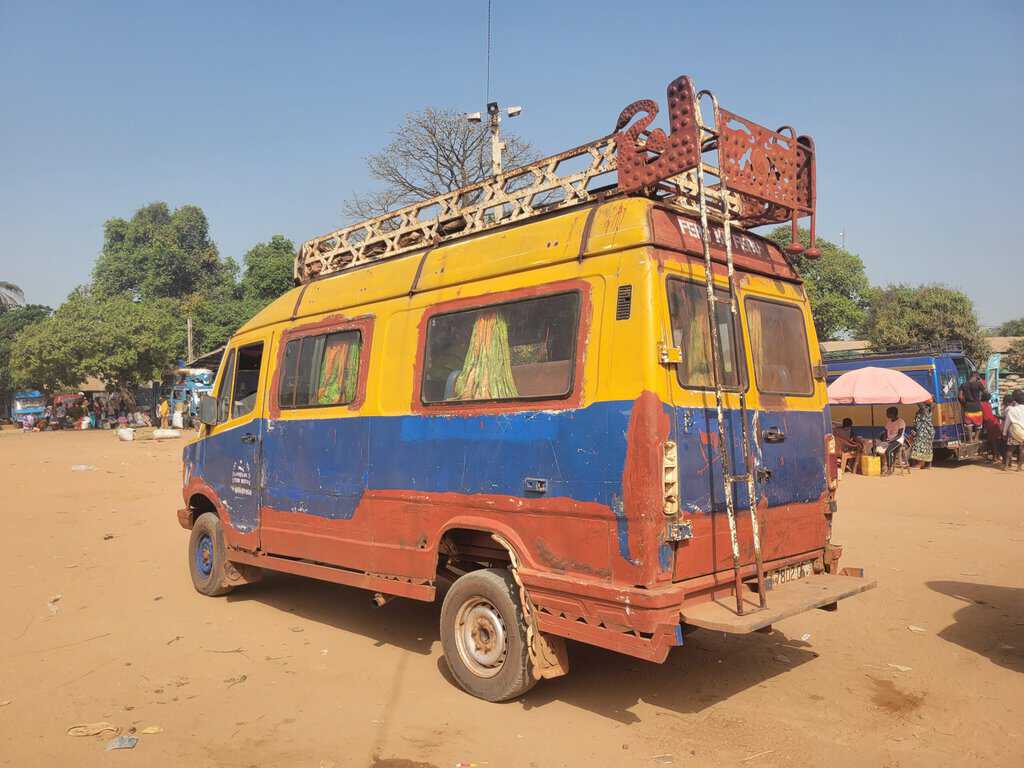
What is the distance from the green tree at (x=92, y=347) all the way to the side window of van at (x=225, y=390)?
33938mm

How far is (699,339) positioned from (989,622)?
3941 mm

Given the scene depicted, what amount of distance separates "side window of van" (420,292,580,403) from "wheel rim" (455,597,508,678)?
1361 mm

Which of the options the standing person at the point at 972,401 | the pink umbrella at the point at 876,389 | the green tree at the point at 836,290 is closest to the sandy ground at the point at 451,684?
the pink umbrella at the point at 876,389

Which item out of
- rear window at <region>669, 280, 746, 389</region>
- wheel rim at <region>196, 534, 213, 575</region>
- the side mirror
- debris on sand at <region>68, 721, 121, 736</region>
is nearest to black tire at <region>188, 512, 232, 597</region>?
wheel rim at <region>196, 534, 213, 575</region>

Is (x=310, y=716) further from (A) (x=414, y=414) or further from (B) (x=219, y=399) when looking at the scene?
(B) (x=219, y=399)

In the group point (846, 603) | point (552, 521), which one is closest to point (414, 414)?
point (552, 521)

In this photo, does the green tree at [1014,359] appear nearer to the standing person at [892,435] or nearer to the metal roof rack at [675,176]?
the standing person at [892,435]

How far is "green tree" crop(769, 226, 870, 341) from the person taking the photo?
4084 centimetres

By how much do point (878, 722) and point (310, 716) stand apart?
336 cm

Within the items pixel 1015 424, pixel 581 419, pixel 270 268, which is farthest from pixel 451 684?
pixel 270 268

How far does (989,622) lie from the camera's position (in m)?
6.13

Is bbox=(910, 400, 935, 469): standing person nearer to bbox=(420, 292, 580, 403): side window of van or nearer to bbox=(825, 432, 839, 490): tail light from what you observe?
bbox=(825, 432, 839, 490): tail light

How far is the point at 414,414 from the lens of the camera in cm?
534

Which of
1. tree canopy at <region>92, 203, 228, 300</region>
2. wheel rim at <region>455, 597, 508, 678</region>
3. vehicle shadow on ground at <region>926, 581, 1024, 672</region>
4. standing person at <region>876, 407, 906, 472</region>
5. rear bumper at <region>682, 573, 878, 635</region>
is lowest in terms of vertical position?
vehicle shadow on ground at <region>926, 581, 1024, 672</region>
